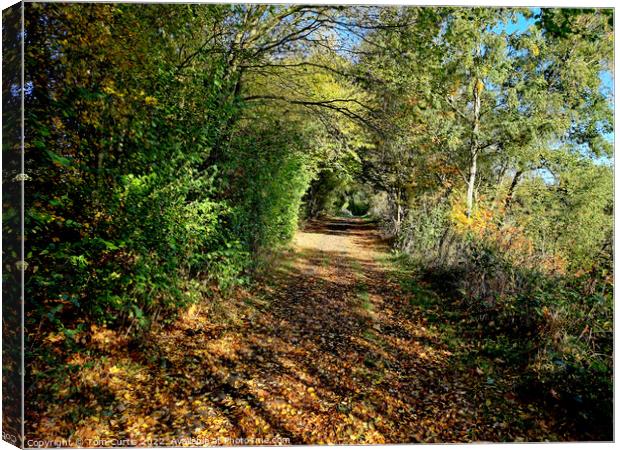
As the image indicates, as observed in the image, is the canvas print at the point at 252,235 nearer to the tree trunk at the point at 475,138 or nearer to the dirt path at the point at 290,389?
the dirt path at the point at 290,389

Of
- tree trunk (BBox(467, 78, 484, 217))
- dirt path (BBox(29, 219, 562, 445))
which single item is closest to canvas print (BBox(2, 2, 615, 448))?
dirt path (BBox(29, 219, 562, 445))

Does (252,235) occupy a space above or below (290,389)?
above

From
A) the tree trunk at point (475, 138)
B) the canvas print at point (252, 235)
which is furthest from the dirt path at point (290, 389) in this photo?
the tree trunk at point (475, 138)

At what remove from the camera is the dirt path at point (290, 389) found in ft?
10.1

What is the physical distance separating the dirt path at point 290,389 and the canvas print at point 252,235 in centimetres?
2

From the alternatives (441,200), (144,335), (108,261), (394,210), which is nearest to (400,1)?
(108,261)

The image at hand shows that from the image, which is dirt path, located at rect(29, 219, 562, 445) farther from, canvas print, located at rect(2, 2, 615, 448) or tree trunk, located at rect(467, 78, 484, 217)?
tree trunk, located at rect(467, 78, 484, 217)

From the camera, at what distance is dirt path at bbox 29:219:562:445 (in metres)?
3.08

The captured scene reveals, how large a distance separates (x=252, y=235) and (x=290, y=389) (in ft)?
13.4

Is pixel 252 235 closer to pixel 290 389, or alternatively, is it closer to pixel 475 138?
pixel 290 389

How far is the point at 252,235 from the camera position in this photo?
286 inches

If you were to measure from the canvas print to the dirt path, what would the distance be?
0.02 meters

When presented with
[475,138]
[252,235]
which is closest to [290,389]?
[252,235]

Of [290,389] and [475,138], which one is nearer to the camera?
[290,389]
